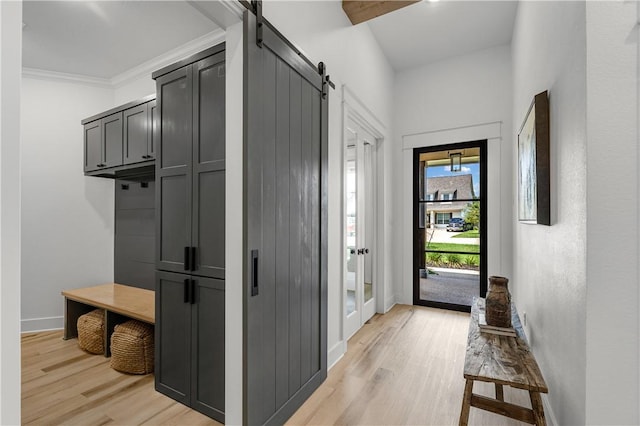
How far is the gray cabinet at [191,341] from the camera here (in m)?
1.89

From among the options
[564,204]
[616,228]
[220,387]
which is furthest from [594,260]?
[220,387]

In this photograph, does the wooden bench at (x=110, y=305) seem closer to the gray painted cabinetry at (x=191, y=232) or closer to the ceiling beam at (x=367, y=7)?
the gray painted cabinetry at (x=191, y=232)

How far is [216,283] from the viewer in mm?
1881

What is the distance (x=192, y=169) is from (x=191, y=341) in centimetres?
113

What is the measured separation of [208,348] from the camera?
1924 mm

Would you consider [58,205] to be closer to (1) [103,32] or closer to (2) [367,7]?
(1) [103,32]

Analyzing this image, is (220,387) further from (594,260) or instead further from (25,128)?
(25,128)

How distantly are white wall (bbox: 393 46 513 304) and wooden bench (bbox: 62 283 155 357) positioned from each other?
323cm

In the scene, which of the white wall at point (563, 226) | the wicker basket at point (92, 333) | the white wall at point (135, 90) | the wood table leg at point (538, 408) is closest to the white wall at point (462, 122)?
the white wall at point (563, 226)

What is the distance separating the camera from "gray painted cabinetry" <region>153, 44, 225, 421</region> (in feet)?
6.16

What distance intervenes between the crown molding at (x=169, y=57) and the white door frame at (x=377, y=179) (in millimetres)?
1320

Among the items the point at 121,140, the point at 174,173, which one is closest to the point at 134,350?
the point at 174,173

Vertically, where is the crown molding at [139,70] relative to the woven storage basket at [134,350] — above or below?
above

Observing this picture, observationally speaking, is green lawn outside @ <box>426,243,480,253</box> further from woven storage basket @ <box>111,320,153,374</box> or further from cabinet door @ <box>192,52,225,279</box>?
woven storage basket @ <box>111,320,153,374</box>
